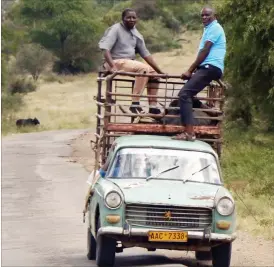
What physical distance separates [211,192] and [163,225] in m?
0.73

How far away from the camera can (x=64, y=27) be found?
3059 inches

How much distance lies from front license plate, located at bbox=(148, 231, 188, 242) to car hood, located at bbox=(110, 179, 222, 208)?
13.1 inches

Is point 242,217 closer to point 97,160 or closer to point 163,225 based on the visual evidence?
point 97,160

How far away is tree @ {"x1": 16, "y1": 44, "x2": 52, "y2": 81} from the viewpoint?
73625 millimetres

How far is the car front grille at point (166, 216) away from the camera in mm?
10219

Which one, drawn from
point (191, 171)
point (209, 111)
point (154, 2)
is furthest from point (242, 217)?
point (154, 2)

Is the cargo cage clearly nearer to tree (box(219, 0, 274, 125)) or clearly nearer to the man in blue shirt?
the man in blue shirt

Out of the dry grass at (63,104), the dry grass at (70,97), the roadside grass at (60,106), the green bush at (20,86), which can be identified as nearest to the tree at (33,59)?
the dry grass at (70,97)

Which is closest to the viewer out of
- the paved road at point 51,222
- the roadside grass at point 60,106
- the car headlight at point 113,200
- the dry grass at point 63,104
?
the car headlight at point 113,200

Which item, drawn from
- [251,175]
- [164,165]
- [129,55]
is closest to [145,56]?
[129,55]

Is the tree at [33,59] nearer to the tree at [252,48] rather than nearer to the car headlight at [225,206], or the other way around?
the tree at [252,48]

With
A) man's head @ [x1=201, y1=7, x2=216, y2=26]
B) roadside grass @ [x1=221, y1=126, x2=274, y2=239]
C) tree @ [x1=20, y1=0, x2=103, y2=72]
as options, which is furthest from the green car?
tree @ [x1=20, y1=0, x2=103, y2=72]

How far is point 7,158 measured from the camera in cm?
2945

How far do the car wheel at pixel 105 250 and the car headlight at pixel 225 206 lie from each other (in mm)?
1282
